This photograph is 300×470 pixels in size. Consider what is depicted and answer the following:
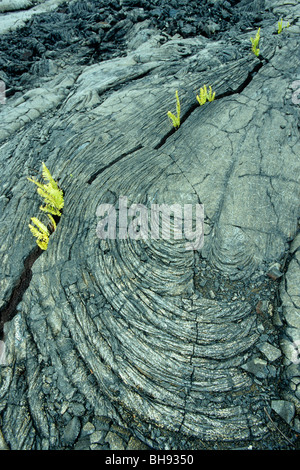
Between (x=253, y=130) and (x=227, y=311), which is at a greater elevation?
(x=253, y=130)

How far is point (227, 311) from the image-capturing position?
9.01ft

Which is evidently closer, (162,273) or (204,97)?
(162,273)

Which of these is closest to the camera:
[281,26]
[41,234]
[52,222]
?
[41,234]

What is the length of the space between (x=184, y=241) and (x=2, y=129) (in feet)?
14.5

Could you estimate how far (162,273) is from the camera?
2.95 m

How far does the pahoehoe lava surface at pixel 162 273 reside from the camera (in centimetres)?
232

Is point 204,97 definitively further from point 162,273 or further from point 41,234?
point 41,234

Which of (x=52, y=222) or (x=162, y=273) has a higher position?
(x=52, y=222)

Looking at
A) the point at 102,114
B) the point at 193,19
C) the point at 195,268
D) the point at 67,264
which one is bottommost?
the point at 195,268

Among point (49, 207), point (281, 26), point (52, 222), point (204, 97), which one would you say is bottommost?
point (52, 222)

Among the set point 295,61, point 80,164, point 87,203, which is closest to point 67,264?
point 87,203

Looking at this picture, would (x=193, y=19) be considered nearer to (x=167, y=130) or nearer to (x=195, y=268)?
(x=167, y=130)

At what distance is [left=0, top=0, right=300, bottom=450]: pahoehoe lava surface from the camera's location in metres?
2.32

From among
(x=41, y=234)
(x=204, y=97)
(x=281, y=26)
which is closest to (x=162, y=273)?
(x=41, y=234)
